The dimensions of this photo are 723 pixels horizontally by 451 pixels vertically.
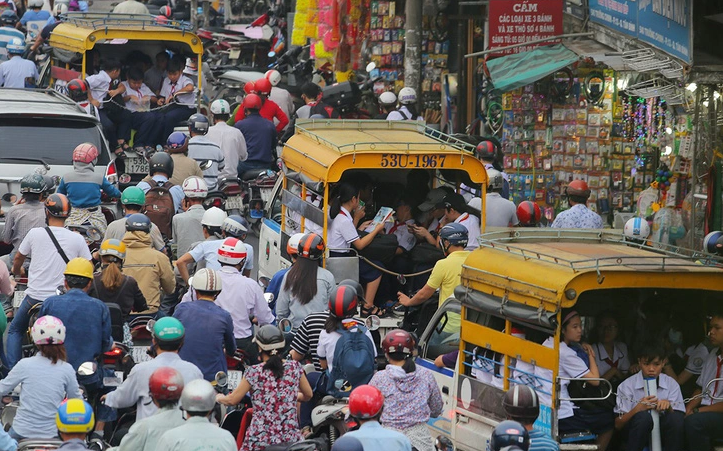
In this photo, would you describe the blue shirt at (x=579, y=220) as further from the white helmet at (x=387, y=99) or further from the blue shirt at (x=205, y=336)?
the white helmet at (x=387, y=99)

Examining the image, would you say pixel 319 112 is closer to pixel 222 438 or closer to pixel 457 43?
pixel 457 43

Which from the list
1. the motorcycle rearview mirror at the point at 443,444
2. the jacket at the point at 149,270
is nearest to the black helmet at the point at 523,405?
the motorcycle rearview mirror at the point at 443,444

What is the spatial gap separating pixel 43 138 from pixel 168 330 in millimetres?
7855

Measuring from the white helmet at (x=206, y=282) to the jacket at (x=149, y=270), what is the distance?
1.84 m

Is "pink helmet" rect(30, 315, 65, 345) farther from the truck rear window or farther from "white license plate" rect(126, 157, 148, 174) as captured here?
"white license plate" rect(126, 157, 148, 174)

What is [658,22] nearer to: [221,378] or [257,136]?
[257,136]

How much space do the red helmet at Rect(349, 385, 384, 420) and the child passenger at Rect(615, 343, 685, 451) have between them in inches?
87.7

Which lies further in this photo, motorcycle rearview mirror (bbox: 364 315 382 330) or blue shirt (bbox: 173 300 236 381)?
motorcycle rearview mirror (bbox: 364 315 382 330)

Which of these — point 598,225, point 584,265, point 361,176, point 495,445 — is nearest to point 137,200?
point 361,176

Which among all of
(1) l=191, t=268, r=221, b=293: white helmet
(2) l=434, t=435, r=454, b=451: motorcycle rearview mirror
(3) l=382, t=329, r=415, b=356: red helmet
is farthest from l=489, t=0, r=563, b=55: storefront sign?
(3) l=382, t=329, r=415, b=356: red helmet

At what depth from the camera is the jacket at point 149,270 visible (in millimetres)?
12367

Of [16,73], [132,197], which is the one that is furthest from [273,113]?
[132,197]

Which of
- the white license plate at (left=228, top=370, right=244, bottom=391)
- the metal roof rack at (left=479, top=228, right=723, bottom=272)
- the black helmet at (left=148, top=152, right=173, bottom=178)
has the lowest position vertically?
the white license plate at (left=228, top=370, right=244, bottom=391)

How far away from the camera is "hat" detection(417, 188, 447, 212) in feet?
46.2
